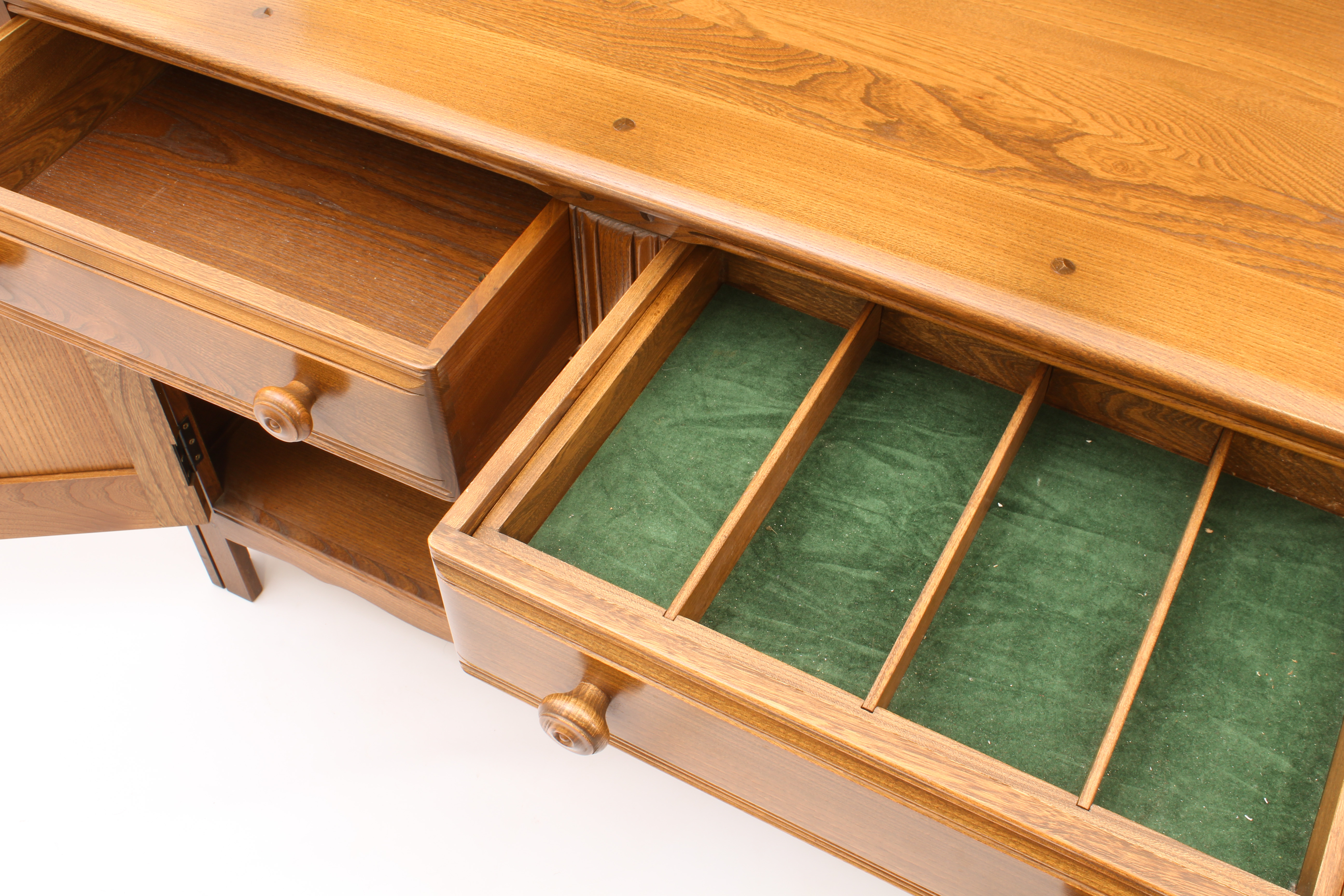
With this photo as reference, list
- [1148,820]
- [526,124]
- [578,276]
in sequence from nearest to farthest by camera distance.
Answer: [1148,820] → [526,124] → [578,276]

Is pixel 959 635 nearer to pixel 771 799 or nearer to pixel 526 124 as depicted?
pixel 771 799

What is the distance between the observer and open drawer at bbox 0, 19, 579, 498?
2.85ft

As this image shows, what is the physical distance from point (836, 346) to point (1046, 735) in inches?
15.1

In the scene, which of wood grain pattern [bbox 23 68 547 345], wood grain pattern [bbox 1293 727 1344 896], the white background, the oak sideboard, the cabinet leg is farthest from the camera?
the cabinet leg

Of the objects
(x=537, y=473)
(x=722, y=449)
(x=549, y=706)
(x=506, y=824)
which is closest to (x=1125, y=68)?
(x=722, y=449)

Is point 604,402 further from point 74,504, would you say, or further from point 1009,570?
point 74,504

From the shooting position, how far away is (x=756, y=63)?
88 centimetres

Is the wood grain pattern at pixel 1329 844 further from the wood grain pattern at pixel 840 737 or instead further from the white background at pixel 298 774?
the white background at pixel 298 774

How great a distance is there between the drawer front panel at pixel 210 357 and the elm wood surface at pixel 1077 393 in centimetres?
34

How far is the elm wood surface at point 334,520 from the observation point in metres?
1.26

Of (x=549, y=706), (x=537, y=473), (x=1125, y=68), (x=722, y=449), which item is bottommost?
(x=549, y=706)

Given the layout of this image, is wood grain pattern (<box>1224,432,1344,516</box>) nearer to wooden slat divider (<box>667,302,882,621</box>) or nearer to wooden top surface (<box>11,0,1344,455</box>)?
wooden top surface (<box>11,0,1344,455</box>)

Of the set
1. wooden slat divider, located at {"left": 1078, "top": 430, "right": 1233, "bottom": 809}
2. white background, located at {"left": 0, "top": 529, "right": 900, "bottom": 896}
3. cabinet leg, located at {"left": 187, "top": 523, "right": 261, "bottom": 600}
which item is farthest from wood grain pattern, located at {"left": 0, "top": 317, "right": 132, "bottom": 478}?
wooden slat divider, located at {"left": 1078, "top": 430, "right": 1233, "bottom": 809}

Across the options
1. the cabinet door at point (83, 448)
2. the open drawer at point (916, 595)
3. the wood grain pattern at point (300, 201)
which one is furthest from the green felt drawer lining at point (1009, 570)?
the cabinet door at point (83, 448)
